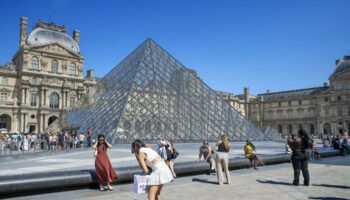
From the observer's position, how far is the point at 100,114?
889 inches

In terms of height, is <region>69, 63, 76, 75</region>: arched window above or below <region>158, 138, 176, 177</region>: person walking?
above

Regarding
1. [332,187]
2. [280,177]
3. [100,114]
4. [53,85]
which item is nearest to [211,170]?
[280,177]

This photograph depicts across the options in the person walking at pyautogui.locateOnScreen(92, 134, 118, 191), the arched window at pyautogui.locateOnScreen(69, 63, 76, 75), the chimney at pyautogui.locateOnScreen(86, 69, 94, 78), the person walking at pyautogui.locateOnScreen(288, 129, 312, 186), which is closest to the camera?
the person walking at pyautogui.locateOnScreen(92, 134, 118, 191)

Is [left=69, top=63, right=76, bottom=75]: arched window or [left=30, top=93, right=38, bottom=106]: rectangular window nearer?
[left=30, top=93, right=38, bottom=106]: rectangular window

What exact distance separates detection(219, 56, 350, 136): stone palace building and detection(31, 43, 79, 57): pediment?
3700 cm

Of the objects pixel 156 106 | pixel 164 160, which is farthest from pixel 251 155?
pixel 156 106

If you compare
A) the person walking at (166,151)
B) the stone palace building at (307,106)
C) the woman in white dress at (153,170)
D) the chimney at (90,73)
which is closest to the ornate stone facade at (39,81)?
the chimney at (90,73)

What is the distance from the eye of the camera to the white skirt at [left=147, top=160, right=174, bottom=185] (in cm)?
384

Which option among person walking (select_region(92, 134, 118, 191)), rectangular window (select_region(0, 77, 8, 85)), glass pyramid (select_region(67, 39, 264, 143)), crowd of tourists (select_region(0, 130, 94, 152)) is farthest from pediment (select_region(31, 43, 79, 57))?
person walking (select_region(92, 134, 118, 191))

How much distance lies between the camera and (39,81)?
48.4m

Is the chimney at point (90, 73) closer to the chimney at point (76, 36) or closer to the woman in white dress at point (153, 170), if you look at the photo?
the chimney at point (76, 36)

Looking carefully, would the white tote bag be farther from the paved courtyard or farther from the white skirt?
the paved courtyard

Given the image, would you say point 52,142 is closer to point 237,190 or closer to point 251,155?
point 251,155

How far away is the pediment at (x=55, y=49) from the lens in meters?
48.7
